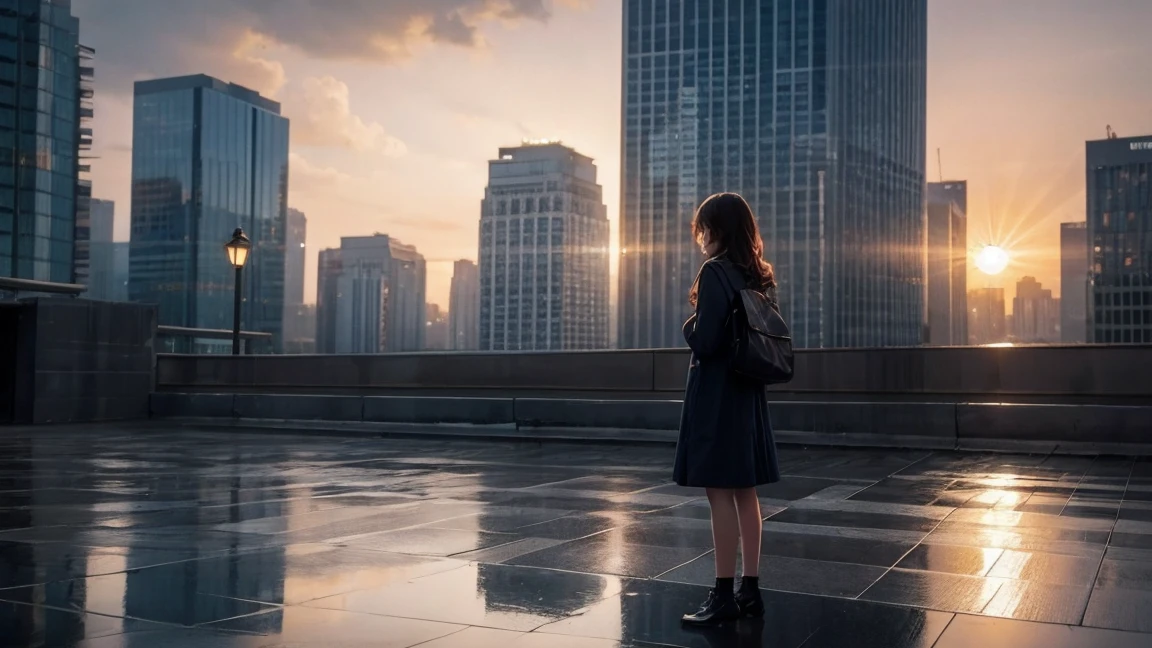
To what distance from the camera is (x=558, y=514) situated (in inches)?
288

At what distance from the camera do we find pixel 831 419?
44.4ft

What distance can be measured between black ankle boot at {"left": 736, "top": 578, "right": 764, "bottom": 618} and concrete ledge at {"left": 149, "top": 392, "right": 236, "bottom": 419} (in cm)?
1572

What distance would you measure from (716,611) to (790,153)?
551 ft

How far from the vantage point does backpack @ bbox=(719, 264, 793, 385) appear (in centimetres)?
421

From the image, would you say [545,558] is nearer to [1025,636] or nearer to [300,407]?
[1025,636]

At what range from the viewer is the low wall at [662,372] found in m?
13.0

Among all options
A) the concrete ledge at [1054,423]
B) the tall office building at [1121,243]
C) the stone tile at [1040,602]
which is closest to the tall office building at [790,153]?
the tall office building at [1121,243]

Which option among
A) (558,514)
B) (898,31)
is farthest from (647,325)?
(558,514)

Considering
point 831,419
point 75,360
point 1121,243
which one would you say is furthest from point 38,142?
point 1121,243

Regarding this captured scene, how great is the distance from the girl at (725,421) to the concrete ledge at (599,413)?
9.90 metres

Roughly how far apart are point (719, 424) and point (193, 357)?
17495 millimetres

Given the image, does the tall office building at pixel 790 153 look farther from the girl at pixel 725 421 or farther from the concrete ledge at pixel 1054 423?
the girl at pixel 725 421

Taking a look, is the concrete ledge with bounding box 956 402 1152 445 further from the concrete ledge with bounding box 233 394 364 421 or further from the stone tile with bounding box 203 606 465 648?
the stone tile with bounding box 203 606 465 648

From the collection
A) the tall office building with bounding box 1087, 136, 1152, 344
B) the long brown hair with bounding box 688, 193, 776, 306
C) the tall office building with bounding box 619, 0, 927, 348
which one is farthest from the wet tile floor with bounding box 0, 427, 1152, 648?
the tall office building with bounding box 619, 0, 927, 348
